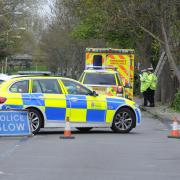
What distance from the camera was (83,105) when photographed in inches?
650

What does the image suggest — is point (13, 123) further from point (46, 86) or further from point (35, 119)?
point (46, 86)

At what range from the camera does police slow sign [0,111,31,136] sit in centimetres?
1529

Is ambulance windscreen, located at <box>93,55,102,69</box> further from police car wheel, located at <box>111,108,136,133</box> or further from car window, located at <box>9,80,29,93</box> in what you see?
car window, located at <box>9,80,29,93</box>

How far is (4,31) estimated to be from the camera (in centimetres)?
6944

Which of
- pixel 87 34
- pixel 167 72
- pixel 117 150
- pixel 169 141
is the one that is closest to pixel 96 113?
pixel 169 141

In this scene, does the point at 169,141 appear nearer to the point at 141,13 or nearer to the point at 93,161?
the point at 93,161

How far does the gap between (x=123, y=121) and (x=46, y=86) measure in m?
2.37

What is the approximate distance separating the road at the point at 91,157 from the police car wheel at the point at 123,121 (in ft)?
0.95

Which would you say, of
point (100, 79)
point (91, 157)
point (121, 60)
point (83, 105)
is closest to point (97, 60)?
point (121, 60)

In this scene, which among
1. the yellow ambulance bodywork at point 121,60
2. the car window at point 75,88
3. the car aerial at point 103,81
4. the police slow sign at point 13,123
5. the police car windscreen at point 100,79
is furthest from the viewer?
the yellow ambulance bodywork at point 121,60

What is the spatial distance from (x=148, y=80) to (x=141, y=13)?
19.6 feet

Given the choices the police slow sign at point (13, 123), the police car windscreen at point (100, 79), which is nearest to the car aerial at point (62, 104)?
the police slow sign at point (13, 123)

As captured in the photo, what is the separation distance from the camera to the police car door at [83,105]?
1642 centimetres

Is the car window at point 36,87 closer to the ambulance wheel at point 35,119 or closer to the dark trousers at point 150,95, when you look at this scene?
the ambulance wheel at point 35,119
